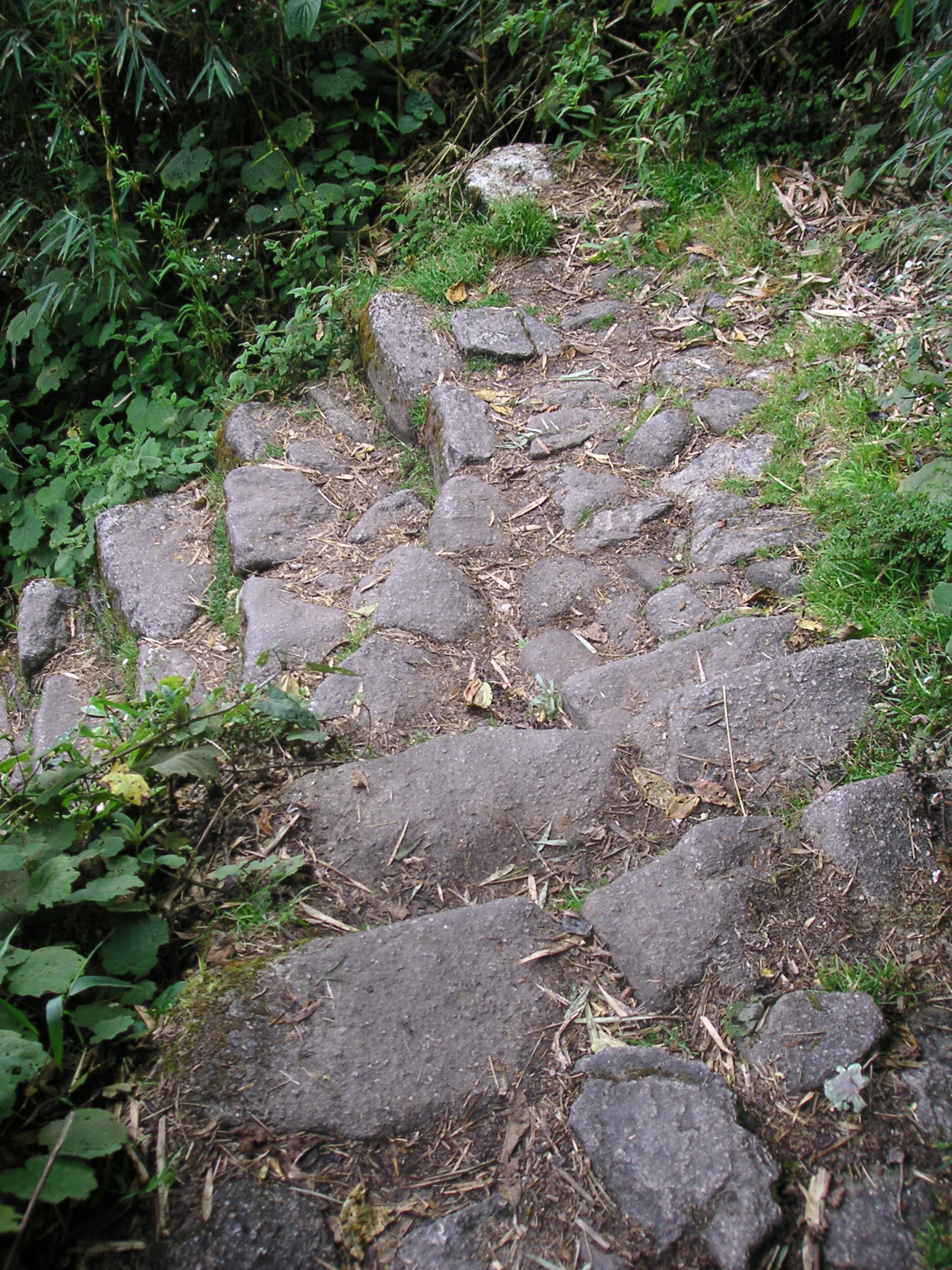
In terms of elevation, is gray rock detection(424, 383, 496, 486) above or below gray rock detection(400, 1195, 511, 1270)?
below

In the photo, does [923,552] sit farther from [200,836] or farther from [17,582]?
[17,582]

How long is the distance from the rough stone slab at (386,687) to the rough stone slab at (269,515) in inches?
34.7

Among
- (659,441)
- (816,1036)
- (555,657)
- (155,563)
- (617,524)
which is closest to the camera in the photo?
(816,1036)

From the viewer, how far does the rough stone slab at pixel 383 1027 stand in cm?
155

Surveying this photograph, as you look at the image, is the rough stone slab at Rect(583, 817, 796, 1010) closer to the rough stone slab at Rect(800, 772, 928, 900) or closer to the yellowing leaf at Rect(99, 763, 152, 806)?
the rough stone slab at Rect(800, 772, 928, 900)

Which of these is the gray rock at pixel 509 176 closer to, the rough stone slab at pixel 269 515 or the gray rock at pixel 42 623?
the rough stone slab at pixel 269 515

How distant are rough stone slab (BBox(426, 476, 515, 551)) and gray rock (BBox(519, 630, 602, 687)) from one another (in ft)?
1.61

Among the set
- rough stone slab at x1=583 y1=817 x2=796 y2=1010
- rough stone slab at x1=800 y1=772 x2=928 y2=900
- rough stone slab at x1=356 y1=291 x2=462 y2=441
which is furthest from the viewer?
rough stone slab at x1=356 y1=291 x2=462 y2=441

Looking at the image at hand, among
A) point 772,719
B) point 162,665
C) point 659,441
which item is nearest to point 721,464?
point 659,441

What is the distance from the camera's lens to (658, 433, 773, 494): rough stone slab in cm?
308

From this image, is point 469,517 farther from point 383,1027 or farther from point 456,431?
point 383,1027

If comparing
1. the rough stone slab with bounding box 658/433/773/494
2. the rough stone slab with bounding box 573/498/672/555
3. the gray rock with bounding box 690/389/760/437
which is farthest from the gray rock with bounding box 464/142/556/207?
the rough stone slab with bounding box 573/498/672/555

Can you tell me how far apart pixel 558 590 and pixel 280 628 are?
88 centimetres

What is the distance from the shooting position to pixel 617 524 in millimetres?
3053
